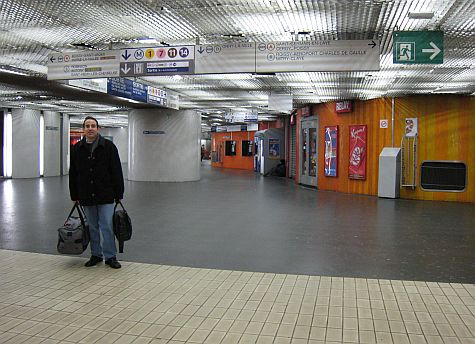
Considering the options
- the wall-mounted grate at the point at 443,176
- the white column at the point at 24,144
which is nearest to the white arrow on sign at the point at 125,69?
the wall-mounted grate at the point at 443,176

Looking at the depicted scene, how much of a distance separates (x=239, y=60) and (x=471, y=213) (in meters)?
6.53

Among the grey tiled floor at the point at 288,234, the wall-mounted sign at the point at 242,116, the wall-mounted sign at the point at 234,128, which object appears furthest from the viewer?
the wall-mounted sign at the point at 234,128

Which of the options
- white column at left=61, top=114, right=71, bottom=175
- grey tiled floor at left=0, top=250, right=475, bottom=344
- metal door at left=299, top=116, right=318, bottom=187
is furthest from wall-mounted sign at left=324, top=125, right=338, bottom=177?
white column at left=61, top=114, right=71, bottom=175

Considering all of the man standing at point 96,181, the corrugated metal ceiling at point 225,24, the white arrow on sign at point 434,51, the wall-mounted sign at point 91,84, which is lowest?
the man standing at point 96,181

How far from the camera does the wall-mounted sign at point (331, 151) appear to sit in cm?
1457

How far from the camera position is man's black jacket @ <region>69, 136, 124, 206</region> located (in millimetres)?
4629

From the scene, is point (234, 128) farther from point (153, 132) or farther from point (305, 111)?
point (305, 111)

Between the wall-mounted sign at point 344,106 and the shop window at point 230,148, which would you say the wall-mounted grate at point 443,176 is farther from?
the shop window at point 230,148

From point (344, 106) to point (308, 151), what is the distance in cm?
311

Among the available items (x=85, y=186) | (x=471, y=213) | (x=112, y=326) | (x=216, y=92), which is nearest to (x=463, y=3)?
(x=85, y=186)

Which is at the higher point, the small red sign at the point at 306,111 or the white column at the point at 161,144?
the small red sign at the point at 306,111

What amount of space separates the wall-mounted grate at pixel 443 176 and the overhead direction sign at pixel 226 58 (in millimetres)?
7801

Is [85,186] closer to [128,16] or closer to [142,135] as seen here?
[128,16]

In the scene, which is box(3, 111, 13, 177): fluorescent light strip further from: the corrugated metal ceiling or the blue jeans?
the blue jeans
